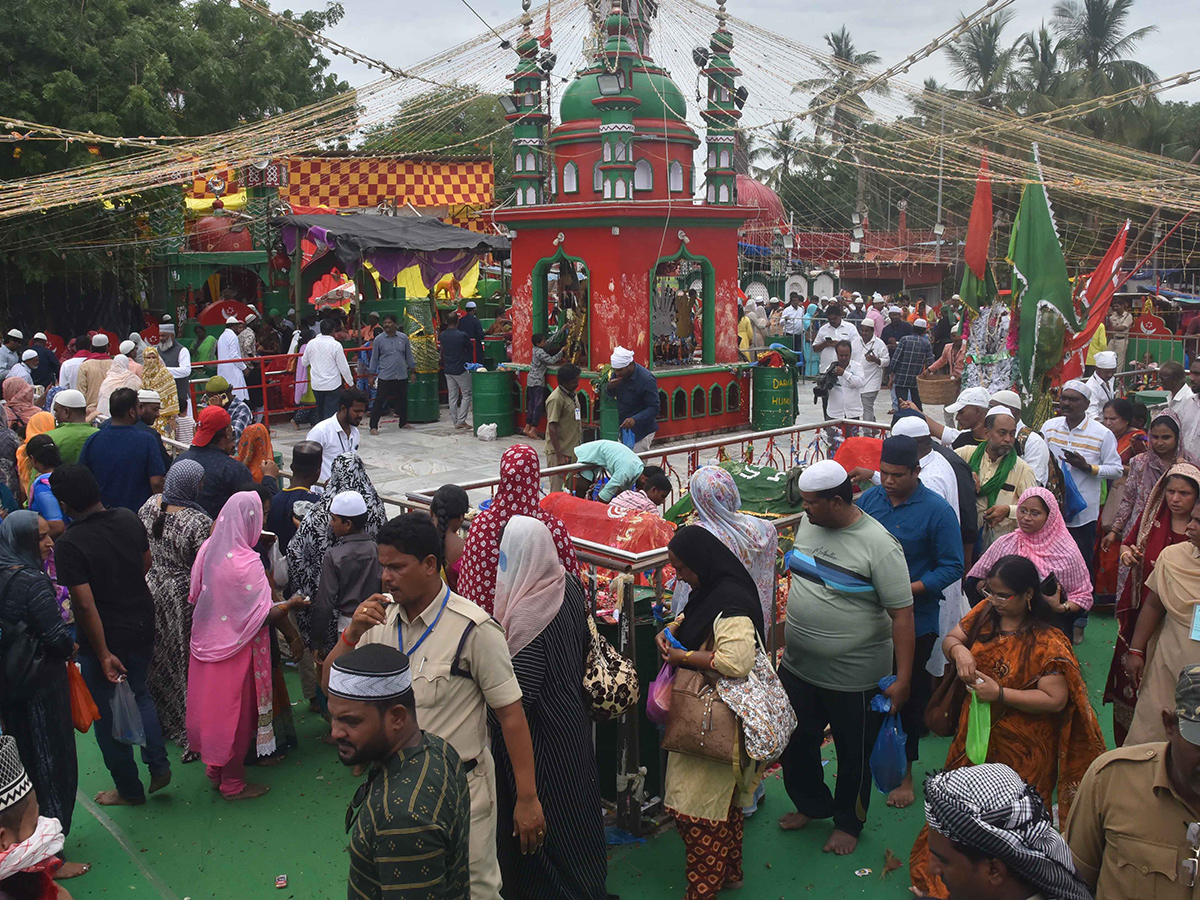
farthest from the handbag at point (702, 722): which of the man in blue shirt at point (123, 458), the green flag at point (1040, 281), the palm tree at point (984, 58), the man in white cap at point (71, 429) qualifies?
the palm tree at point (984, 58)

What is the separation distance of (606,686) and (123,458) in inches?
171

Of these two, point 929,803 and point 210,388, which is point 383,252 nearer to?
point 210,388

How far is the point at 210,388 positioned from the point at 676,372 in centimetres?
675

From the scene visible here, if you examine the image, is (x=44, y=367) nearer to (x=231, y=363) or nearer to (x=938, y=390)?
(x=231, y=363)

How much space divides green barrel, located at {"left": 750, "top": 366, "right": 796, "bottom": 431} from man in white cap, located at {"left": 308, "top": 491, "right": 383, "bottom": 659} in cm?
1010

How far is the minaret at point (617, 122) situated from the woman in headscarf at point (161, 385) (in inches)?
236

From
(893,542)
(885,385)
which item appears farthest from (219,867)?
(885,385)

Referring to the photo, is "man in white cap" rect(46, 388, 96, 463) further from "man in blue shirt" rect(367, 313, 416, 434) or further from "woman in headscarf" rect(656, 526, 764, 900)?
"man in blue shirt" rect(367, 313, 416, 434)

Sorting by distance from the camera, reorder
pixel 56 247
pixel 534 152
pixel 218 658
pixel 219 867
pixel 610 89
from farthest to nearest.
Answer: pixel 56 247 < pixel 534 152 < pixel 610 89 < pixel 218 658 < pixel 219 867

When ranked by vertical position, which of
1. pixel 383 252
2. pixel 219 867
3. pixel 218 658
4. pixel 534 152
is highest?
pixel 534 152

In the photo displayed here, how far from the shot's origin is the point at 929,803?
7.28 feet

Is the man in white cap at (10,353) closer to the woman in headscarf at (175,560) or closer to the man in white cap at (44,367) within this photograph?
the man in white cap at (44,367)

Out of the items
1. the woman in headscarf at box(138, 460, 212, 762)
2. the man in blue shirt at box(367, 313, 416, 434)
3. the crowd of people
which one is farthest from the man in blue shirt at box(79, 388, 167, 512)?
the man in blue shirt at box(367, 313, 416, 434)

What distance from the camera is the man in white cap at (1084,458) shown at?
21.6ft
